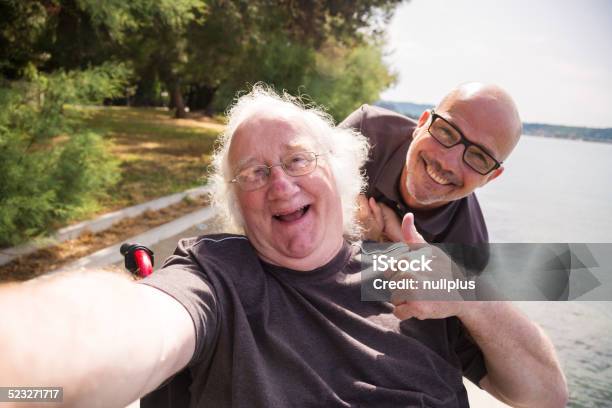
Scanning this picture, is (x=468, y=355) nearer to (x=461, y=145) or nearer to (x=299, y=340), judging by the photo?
(x=299, y=340)

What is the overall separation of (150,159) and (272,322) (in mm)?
10733

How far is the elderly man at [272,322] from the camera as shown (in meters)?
0.93

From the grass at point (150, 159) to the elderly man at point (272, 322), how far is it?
2.28 meters

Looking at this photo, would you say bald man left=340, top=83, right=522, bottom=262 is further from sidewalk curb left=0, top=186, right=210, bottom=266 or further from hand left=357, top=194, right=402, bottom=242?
sidewalk curb left=0, top=186, right=210, bottom=266

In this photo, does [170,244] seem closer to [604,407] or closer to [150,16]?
[150,16]

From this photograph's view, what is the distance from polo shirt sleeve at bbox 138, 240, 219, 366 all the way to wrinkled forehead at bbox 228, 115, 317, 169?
0.51 meters

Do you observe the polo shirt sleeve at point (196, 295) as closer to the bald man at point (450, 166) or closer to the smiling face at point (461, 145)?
the bald man at point (450, 166)

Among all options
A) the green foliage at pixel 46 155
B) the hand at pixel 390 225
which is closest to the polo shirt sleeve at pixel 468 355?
the hand at pixel 390 225

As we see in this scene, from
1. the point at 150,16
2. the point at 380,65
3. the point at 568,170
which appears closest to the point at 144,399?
the point at 150,16

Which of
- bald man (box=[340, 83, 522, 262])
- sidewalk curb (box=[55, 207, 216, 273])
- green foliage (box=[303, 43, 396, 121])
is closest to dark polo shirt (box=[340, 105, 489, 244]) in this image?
bald man (box=[340, 83, 522, 262])

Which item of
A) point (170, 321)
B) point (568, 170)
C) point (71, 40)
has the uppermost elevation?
point (71, 40)

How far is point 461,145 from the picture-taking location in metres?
2.21

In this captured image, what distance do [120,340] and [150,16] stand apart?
6.12 m

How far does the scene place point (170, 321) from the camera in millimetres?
1151
